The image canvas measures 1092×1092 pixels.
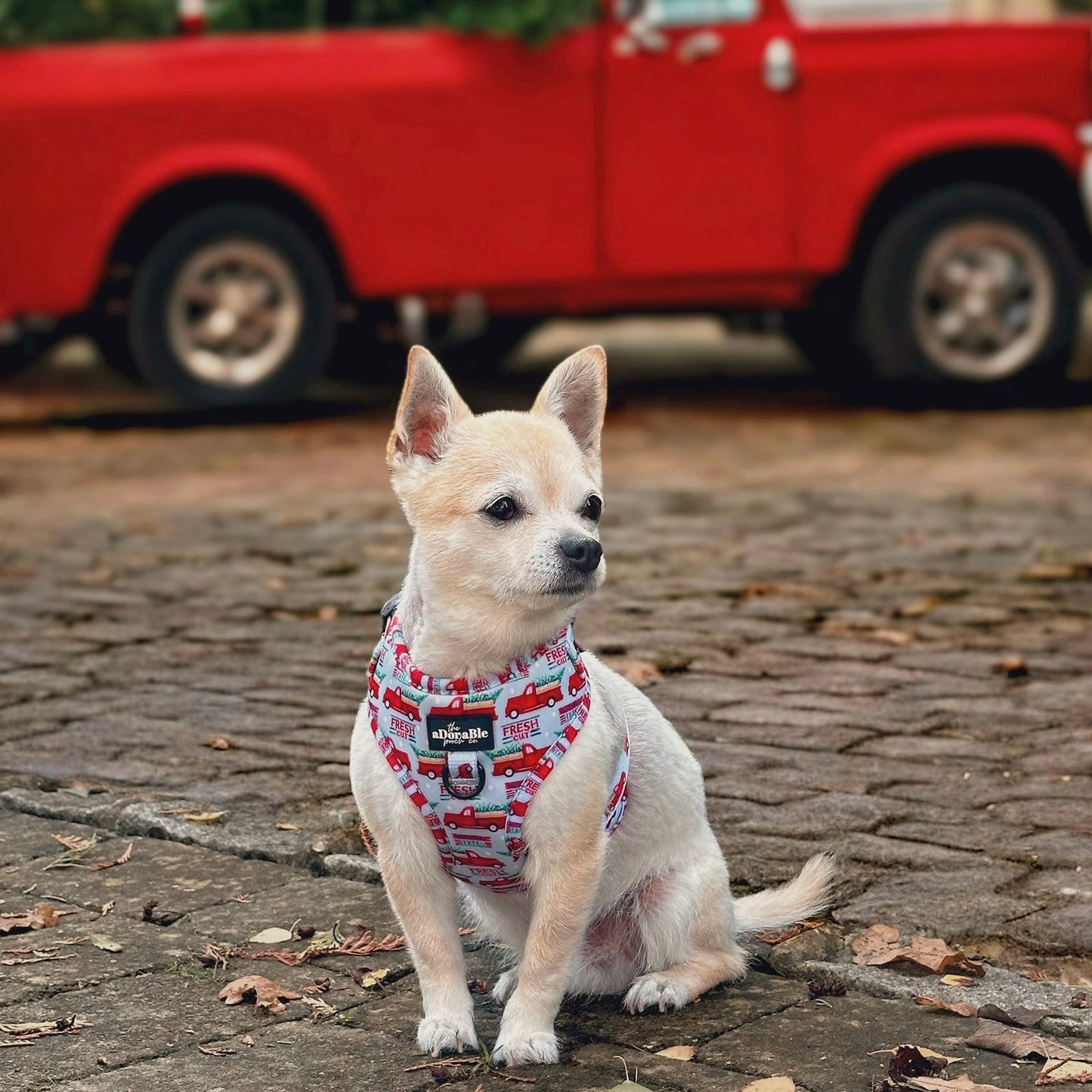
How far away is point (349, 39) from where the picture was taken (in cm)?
958

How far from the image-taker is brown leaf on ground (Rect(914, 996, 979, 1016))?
3215 millimetres

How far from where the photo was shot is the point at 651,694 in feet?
17.2

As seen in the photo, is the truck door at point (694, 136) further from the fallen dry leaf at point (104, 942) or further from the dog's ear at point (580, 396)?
the fallen dry leaf at point (104, 942)

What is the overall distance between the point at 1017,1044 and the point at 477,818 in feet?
2.85

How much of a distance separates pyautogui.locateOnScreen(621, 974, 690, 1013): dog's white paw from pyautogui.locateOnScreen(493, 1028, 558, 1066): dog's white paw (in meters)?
0.23

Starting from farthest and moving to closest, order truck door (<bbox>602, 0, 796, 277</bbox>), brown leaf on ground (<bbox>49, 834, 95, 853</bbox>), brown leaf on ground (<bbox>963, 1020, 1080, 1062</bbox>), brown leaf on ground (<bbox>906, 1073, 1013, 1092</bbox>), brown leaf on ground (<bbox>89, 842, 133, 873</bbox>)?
truck door (<bbox>602, 0, 796, 277</bbox>) < brown leaf on ground (<bbox>49, 834, 95, 853</bbox>) < brown leaf on ground (<bbox>89, 842, 133, 873</bbox>) < brown leaf on ground (<bbox>963, 1020, 1080, 1062</bbox>) < brown leaf on ground (<bbox>906, 1073, 1013, 1092</bbox>)

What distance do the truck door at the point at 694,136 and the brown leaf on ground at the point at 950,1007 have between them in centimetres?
680

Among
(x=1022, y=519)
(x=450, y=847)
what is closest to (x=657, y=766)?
(x=450, y=847)

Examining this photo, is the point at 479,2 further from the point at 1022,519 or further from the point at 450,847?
the point at 450,847

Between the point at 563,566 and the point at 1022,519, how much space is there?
4947 millimetres

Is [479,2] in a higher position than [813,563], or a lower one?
higher

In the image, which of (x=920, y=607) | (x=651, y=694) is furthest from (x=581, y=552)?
(x=920, y=607)

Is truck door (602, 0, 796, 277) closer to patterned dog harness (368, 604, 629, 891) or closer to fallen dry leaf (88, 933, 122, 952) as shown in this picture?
fallen dry leaf (88, 933, 122, 952)

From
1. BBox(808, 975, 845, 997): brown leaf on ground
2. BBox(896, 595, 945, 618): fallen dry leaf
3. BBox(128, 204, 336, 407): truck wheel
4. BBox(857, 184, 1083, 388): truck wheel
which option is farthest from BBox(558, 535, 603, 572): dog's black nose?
BBox(857, 184, 1083, 388): truck wheel
